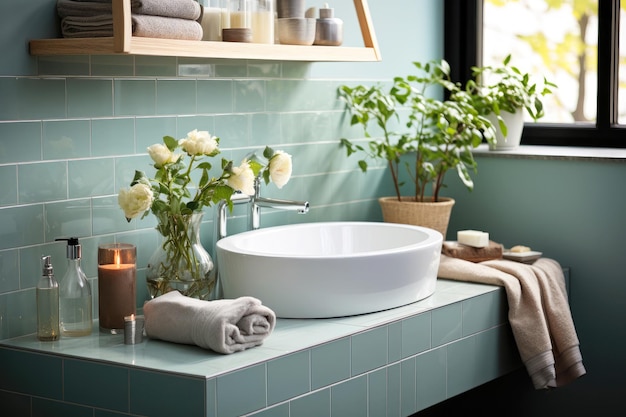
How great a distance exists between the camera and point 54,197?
8.77 ft

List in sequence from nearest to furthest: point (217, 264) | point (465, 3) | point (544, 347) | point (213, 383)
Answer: point (213, 383), point (217, 264), point (544, 347), point (465, 3)

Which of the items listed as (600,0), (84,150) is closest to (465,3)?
(600,0)

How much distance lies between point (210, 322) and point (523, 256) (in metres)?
1.39

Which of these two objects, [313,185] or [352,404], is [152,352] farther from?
[313,185]

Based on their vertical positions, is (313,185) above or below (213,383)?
above

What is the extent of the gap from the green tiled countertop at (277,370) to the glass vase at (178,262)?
0.22 metres

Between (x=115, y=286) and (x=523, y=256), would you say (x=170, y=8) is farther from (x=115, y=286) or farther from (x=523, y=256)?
(x=523, y=256)

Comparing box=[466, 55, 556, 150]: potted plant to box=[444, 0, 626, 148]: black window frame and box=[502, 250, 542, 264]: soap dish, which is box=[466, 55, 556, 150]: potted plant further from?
box=[502, 250, 542, 264]: soap dish

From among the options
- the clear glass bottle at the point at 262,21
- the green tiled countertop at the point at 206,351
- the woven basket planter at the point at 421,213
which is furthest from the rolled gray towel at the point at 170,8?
the woven basket planter at the point at 421,213

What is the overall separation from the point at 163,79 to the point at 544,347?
4.69ft

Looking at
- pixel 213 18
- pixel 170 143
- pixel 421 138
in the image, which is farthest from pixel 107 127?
pixel 421 138

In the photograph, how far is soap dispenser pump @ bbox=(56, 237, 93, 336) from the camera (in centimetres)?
261

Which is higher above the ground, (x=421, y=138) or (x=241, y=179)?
(x=421, y=138)

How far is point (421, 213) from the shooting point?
3570mm
